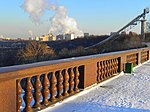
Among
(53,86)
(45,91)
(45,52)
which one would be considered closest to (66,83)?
(53,86)

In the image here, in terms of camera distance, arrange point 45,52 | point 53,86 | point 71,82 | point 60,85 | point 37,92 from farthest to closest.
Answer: point 45,52
point 71,82
point 60,85
point 53,86
point 37,92

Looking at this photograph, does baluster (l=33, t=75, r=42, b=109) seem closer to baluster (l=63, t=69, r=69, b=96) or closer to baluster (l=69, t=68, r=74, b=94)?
baluster (l=63, t=69, r=69, b=96)

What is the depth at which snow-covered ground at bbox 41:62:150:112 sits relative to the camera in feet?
16.5

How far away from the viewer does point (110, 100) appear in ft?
18.8

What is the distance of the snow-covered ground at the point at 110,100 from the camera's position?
16.5 feet

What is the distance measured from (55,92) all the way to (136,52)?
9063mm

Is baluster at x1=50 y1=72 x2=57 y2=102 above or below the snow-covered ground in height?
above

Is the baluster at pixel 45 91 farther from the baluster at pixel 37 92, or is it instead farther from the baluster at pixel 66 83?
the baluster at pixel 66 83

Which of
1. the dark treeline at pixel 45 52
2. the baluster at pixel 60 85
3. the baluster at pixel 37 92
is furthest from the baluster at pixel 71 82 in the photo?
the dark treeline at pixel 45 52

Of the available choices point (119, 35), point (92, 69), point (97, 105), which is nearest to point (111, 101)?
point (97, 105)

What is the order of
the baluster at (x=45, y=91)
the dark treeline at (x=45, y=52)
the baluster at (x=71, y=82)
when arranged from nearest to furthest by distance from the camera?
the baluster at (x=45, y=91)
the baluster at (x=71, y=82)
the dark treeline at (x=45, y=52)

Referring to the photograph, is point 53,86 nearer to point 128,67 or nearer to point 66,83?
point 66,83

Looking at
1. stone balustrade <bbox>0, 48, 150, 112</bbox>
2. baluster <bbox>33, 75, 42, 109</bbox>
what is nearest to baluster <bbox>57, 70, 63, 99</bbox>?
stone balustrade <bbox>0, 48, 150, 112</bbox>

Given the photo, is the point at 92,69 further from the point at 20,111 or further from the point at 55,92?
the point at 20,111
